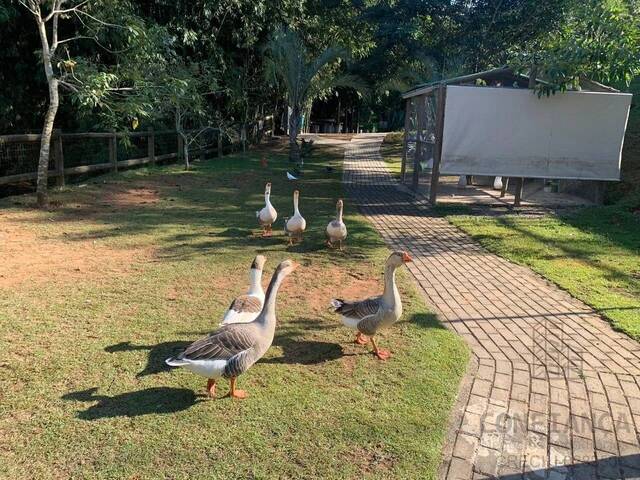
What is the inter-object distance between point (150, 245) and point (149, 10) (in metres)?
11.5

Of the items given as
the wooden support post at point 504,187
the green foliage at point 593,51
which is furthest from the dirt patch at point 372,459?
the wooden support post at point 504,187

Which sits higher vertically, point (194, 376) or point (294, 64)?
point (294, 64)

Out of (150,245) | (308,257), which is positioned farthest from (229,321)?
(150,245)

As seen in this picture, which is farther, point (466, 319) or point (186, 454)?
point (466, 319)

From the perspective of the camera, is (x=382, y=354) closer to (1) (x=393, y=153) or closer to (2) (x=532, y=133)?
(2) (x=532, y=133)

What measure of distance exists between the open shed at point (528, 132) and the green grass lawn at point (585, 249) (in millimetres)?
1212

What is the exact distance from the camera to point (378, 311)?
439 centimetres

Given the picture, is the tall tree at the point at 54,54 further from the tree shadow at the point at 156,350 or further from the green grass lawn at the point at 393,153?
the green grass lawn at the point at 393,153

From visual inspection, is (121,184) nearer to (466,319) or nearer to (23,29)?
(23,29)

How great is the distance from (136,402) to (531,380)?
10.3 ft

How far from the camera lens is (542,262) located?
754cm

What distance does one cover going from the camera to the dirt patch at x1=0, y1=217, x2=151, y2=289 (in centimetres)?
602

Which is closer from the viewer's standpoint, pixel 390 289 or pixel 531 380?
pixel 531 380

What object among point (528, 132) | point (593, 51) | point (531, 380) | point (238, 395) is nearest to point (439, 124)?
point (528, 132)
